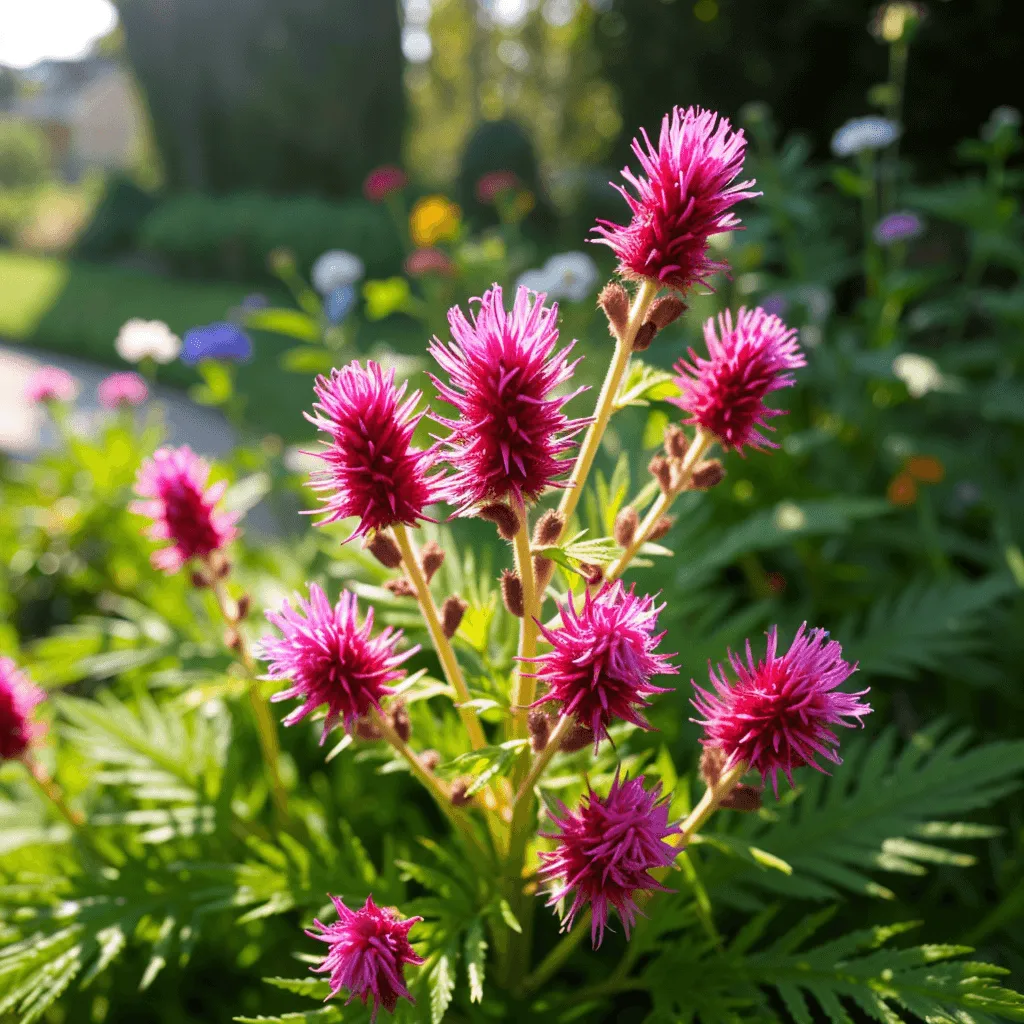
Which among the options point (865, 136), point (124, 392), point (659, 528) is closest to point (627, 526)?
point (659, 528)

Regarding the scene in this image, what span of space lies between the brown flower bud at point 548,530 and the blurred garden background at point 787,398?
0.56 ft

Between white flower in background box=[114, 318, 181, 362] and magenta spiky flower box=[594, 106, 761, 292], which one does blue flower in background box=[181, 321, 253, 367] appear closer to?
white flower in background box=[114, 318, 181, 362]

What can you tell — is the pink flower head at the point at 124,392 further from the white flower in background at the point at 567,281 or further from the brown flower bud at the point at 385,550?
the brown flower bud at the point at 385,550

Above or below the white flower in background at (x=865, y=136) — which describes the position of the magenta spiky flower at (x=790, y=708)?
below

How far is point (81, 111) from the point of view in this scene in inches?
1694

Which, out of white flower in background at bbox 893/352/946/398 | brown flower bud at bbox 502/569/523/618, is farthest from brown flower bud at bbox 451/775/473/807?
white flower in background at bbox 893/352/946/398

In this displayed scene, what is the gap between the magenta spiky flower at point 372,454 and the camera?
32.6 inches

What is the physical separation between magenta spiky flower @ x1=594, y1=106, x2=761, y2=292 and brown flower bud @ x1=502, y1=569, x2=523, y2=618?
1.12 ft

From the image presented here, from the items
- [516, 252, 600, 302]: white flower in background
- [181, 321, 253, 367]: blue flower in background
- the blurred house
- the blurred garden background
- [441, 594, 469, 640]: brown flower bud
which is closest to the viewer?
[441, 594, 469, 640]: brown flower bud

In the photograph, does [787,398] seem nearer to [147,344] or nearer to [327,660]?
[147,344]

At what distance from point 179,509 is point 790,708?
969 mm

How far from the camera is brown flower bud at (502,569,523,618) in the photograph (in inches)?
37.9

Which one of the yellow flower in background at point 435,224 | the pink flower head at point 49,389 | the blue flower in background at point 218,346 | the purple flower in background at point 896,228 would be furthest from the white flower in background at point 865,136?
the pink flower head at point 49,389

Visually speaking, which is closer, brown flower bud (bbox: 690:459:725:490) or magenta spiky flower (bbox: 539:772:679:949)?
magenta spiky flower (bbox: 539:772:679:949)
